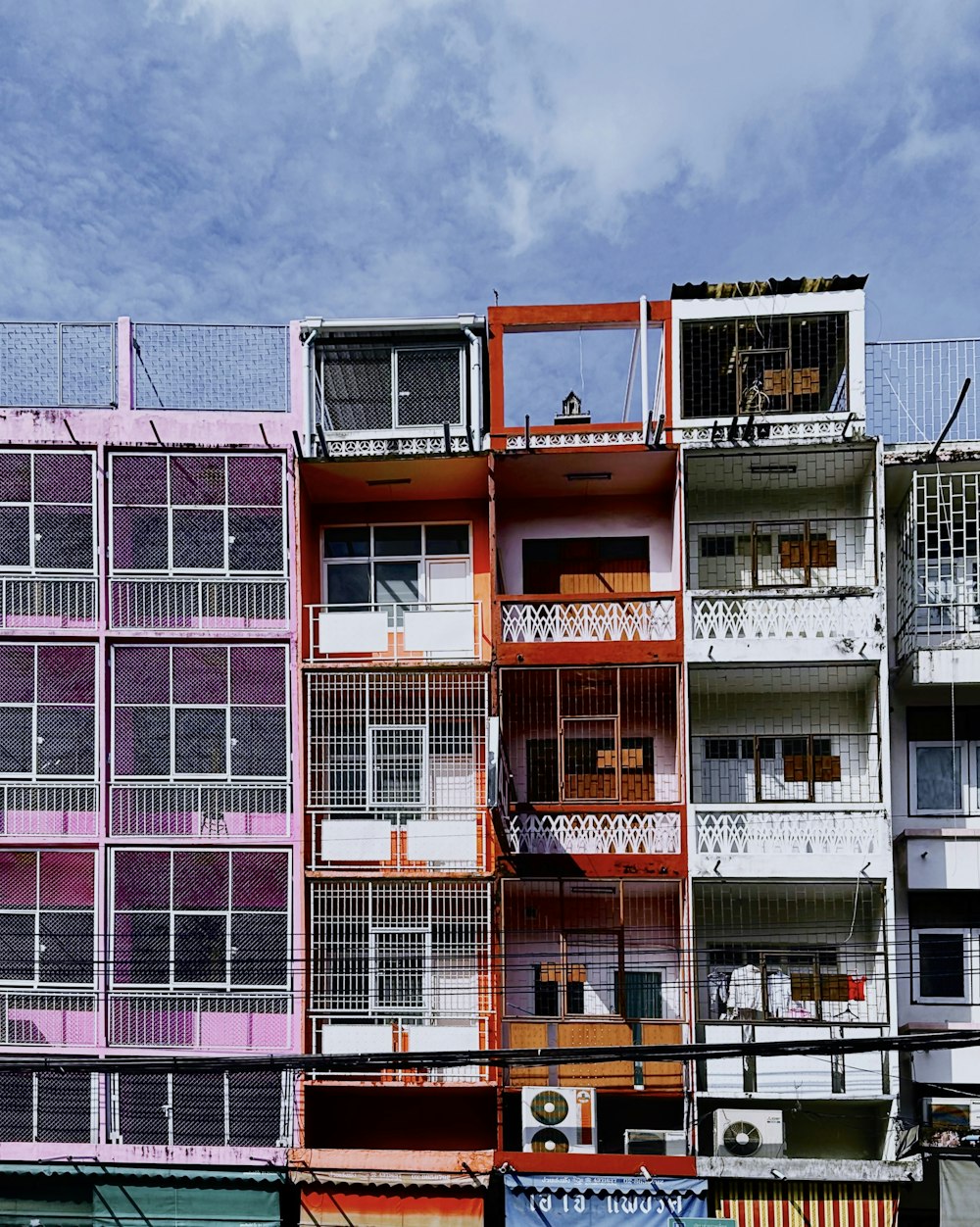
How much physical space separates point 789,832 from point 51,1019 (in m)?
11.9

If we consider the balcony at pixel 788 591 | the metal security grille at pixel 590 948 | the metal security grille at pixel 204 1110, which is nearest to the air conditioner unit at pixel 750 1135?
the metal security grille at pixel 590 948

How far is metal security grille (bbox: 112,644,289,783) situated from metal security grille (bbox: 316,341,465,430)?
446 cm

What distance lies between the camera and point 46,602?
17641 mm

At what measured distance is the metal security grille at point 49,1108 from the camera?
54.7 ft

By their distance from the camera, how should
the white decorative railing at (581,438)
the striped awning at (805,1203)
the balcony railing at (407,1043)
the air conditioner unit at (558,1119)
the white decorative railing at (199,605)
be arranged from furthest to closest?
the white decorative railing at (199,605) → the white decorative railing at (581,438) → the balcony railing at (407,1043) → the air conditioner unit at (558,1119) → the striped awning at (805,1203)

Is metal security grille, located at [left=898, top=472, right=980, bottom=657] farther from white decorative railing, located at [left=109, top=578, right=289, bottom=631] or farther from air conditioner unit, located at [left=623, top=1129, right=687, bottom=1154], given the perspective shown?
white decorative railing, located at [left=109, top=578, right=289, bottom=631]

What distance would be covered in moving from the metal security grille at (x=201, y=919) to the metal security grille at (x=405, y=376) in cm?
749

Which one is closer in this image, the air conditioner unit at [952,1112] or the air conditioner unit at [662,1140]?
the air conditioner unit at [952,1112]

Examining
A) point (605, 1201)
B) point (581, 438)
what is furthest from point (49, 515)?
point (605, 1201)

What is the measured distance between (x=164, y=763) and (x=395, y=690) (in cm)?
395

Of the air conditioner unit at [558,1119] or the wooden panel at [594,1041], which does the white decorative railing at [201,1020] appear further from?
the wooden panel at [594,1041]

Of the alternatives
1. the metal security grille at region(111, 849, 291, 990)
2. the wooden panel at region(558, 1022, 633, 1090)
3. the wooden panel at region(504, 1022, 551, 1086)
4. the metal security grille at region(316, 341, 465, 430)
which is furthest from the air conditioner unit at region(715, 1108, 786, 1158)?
the metal security grille at region(316, 341, 465, 430)

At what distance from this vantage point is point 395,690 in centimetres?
1784

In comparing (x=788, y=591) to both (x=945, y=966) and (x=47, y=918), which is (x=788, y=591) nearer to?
(x=945, y=966)
